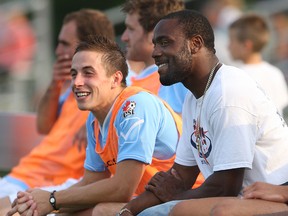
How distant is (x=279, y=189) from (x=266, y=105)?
0.45m

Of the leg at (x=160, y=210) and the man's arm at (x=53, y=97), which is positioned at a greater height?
the man's arm at (x=53, y=97)

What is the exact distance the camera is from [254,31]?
27.8 feet

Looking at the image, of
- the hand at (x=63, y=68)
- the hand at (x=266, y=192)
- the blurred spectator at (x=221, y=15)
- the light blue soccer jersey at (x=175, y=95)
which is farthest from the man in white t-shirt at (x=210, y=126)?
the blurred spectator at (x=221, y=15)

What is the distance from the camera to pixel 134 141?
5.18m

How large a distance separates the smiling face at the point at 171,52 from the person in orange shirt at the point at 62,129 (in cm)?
218

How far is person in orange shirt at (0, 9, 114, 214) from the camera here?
279 inches

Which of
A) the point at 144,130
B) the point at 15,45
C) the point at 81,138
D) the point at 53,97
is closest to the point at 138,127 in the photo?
the point at 144,130

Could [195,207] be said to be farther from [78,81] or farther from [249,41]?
[249,41]

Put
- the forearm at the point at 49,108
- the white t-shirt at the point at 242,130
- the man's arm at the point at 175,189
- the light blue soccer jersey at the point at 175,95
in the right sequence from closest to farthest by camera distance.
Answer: the white t-shirt at the point at 242,130 → the man's arm at the point at 175,189 → the light blue soccer jersey at the point at 175,95 → the forearm at the point at 49,108

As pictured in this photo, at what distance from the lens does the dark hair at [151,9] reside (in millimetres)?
6426

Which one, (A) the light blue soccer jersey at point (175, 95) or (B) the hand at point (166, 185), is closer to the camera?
(B) the hand at point (166, 185)

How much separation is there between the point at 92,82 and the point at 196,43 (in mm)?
909

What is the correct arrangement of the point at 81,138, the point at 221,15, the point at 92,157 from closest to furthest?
the point at 92,157
the point at 81,138
the point at 221,15

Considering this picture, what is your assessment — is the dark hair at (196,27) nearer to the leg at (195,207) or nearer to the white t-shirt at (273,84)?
the leg at (195,207)
